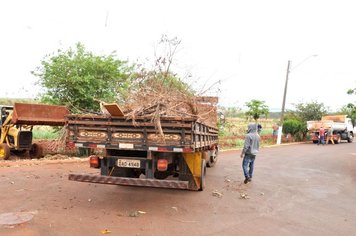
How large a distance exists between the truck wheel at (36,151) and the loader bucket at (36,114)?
2.01m

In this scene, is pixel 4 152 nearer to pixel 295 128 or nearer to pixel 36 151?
pixel 36 151

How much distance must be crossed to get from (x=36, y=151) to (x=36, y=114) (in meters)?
2.56

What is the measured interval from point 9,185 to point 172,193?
12.5ft

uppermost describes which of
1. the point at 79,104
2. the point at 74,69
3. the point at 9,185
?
the point at 74,69

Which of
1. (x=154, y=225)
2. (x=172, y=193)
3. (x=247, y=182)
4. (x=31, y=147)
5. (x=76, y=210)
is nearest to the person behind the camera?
(x=154, y=225)

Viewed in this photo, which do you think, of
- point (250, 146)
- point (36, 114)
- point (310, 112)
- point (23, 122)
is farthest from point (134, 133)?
point (310, 112)

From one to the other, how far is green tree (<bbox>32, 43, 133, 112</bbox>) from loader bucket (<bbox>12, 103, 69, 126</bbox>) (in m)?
1.48

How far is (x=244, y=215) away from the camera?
253 inches

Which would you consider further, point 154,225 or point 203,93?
point 203,93

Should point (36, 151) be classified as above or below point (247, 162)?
below

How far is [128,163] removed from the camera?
6570 mm

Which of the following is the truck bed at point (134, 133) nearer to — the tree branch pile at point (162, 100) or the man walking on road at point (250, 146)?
the tree branch pile at point (162, 100)

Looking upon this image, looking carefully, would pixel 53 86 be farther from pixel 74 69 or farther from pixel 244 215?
pixel 244 215

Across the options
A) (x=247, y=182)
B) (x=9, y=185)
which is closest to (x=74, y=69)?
(x=9, y=185)
